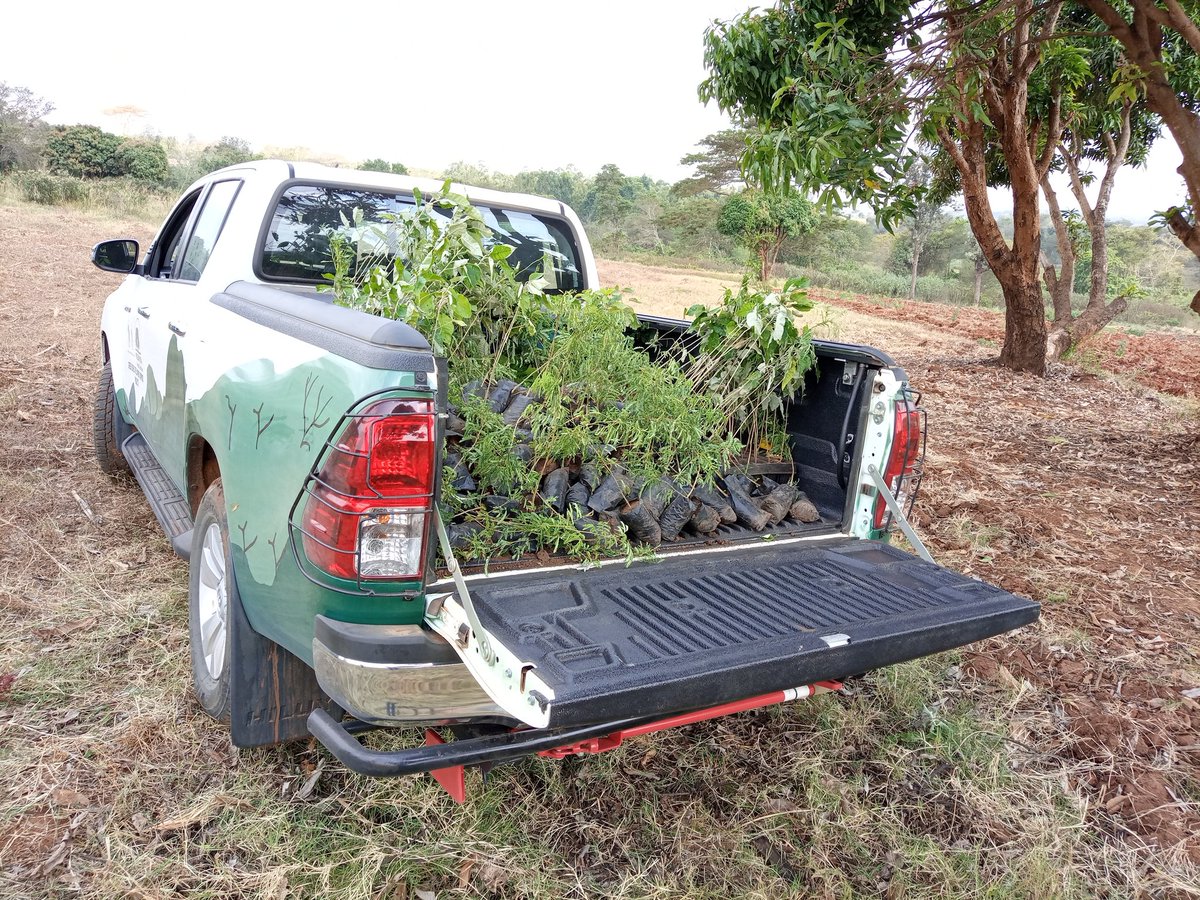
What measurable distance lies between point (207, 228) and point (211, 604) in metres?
1.81

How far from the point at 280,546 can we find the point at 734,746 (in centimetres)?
175

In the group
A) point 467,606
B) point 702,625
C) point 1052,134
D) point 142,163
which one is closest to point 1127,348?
point 1052,134

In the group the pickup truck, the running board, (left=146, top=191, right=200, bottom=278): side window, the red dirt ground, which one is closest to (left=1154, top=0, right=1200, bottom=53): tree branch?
the pickup truck

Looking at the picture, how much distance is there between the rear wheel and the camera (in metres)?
2.59

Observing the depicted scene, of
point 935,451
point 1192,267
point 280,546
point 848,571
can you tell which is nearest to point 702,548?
point 848,571

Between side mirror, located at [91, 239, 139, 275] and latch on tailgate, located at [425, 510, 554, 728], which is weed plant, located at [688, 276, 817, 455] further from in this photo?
side mirror, located at [91, 239, 139, 275]

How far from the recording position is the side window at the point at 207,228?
354 cm

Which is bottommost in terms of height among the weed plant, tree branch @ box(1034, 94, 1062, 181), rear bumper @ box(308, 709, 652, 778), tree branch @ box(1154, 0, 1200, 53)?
rear bumper @ box(308, 709, 652, 778)

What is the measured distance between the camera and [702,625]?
2133 millimetres

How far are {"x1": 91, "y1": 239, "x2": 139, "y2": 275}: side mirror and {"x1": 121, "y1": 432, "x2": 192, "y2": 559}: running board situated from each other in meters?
0.91

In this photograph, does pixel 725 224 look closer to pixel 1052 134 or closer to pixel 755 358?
pixel 1052 134

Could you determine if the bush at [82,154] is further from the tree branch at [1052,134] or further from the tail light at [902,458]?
the tail light at [902,458]

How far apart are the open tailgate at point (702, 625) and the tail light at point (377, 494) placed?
7.7 inches

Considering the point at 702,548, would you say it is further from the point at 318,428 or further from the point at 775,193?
the point at 775,193
